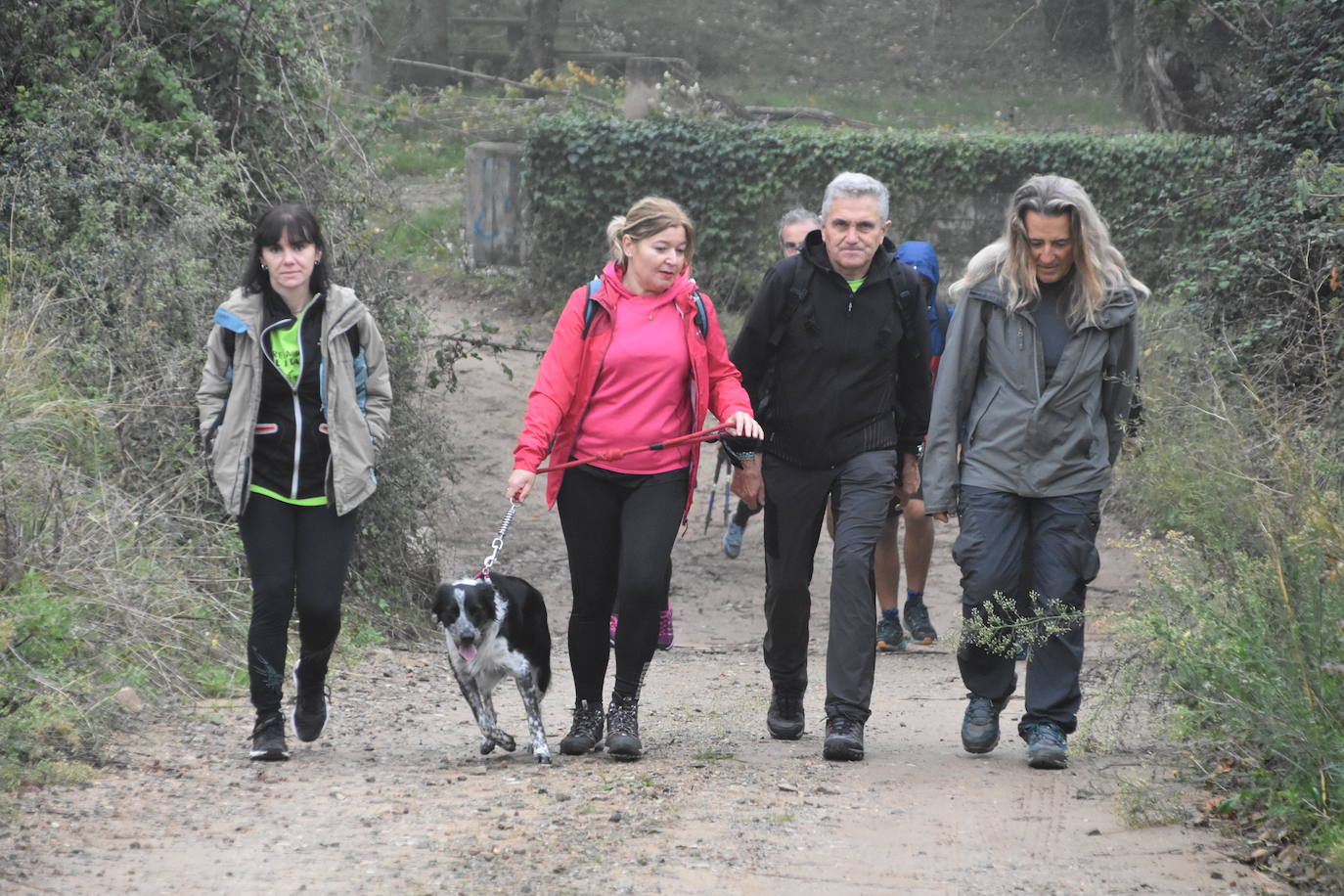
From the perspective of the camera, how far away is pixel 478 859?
4.30 meters

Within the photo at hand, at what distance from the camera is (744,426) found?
18.0 feet

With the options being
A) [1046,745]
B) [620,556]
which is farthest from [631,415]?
[1046,745]

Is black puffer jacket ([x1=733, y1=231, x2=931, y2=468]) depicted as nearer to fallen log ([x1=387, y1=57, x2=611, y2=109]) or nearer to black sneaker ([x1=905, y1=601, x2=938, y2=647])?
black sneaker ([x1=905, y1=601, x2=938, y2=647])

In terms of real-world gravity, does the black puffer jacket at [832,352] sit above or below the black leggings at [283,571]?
above

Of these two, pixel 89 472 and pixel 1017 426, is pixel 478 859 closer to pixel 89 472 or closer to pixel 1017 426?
pixel 1017 426

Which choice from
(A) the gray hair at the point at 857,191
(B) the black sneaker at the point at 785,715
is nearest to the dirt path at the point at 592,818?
(B) the black sneaker at the point at 785,715

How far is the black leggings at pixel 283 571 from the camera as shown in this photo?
5457mm

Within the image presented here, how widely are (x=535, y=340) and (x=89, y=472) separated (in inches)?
429

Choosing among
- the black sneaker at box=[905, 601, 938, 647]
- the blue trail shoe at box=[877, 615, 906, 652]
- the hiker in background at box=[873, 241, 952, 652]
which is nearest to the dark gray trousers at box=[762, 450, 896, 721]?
the hiker in background at box=[873, 241, 952, 652]

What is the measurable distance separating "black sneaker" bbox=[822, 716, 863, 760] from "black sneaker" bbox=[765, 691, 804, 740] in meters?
0.39

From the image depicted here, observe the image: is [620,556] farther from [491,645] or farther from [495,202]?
[495,202]

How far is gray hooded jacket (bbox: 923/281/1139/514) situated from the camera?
548cm

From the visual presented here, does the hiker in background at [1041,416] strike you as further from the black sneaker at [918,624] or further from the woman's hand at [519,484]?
the black sneaker at [918,624]

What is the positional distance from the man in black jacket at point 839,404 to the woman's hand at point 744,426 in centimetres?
37
